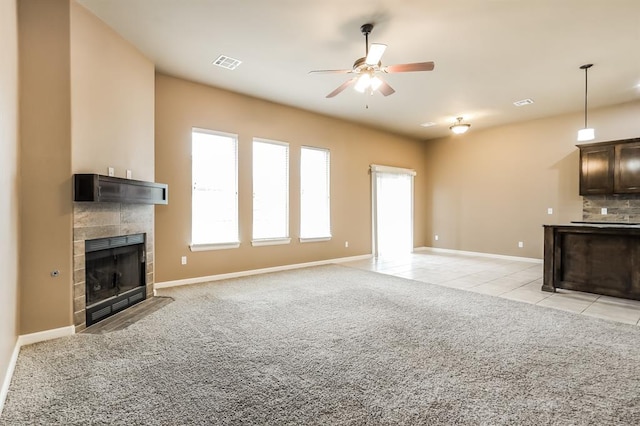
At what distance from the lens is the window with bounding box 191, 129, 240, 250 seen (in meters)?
5.05

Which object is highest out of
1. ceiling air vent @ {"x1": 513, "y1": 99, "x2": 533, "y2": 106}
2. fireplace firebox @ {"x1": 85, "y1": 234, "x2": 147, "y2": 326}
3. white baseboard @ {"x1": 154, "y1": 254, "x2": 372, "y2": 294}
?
ceiling air vent @ {"x1": 513, "y1": 99, "x2": 533, "y2": 106}

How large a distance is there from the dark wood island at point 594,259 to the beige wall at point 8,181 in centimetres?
596

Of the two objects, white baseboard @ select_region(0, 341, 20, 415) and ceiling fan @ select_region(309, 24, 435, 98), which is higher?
ceiling fan @ select_region(309, 24, 435, 98)

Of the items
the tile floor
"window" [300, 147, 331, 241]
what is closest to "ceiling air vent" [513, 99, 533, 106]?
the tile floor

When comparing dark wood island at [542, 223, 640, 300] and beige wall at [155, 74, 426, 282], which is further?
beige wall at [155, 74, 426, 282]

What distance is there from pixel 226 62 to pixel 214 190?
6.48ft

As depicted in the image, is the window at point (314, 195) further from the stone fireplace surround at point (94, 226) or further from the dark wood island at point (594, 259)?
the dark wood island at point (594, 259)

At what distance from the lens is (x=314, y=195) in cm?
664

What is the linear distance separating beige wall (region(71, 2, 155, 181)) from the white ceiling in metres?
0.20

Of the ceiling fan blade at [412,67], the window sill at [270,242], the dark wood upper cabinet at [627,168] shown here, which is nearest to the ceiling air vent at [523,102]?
the dark wood upper cabinet at [627,168]

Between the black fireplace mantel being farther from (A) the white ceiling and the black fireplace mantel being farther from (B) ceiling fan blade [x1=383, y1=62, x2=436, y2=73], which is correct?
(B) ceiling fan blade [x1=383, y1=62, x2=436, y2=73]

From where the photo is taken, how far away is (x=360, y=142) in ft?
24.7

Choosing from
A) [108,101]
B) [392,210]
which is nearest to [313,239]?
[392,210]

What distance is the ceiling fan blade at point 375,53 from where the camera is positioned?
10.2 feet
